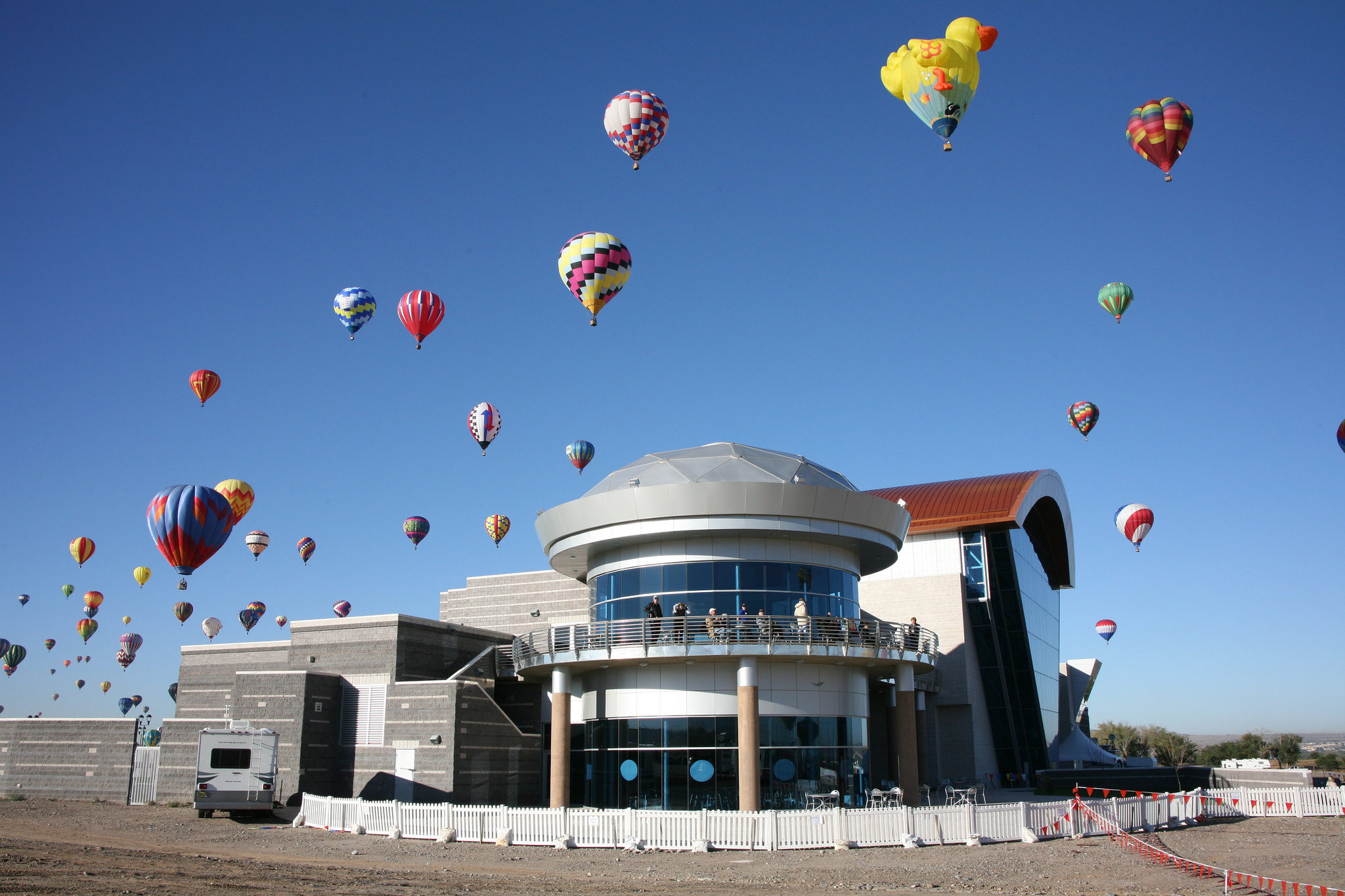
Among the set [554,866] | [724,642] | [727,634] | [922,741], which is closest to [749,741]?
[724,642]

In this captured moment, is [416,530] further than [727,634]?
Yes

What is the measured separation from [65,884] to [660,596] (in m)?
17.3

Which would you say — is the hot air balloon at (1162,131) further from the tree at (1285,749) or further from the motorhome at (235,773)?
the tree at (1285,749)

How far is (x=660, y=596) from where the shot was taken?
96.0 feet

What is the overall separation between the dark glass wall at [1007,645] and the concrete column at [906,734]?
56.4 ft

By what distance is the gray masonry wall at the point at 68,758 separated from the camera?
34.1 m

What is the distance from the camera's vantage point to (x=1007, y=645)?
47.8 metres

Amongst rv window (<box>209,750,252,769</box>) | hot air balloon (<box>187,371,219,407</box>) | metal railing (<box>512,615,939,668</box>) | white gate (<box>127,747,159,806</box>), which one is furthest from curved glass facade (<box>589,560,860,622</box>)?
hot air balloon (<box>187,371,219,407</box>)

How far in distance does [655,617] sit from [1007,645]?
85.9 ft

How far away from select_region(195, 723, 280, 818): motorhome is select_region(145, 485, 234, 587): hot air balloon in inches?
337

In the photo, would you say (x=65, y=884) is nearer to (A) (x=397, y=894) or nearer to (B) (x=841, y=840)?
(A) (x=397, y=894)

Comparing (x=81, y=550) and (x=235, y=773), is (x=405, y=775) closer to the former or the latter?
(x=235, y=773)

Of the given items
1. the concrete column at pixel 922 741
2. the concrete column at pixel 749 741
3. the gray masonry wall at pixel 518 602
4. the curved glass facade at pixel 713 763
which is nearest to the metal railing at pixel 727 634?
the concrete column at pixel 749 741

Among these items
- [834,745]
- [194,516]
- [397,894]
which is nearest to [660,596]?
[834,745]
